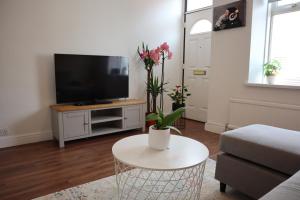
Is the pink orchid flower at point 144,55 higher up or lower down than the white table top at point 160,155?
higher up

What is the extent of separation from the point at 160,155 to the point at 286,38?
2.76m

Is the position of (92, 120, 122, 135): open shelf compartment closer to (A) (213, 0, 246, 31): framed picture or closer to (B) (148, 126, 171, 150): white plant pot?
(B) (148, 126, 171, 150): white plant pot

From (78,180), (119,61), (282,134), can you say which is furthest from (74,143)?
(282,134)

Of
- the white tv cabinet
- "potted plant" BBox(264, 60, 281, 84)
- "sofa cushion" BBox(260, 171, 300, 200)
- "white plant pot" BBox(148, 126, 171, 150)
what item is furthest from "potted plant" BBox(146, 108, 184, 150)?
"potted plant" BBox(264, 60, 281, 84)

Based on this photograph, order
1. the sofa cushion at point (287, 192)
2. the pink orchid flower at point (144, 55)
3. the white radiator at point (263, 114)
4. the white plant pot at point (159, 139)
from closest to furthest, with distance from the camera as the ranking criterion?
the sofa cushion at point (287, 192) < the white plant pot at point (159, 139) < the white radiator at point (263, 114) < the pink orchid flower at point (144, 55)

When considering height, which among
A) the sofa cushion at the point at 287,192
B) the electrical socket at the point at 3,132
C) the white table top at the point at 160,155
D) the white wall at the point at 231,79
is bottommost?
the electrical socket at the point at 3,132

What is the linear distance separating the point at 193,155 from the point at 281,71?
2387 mm

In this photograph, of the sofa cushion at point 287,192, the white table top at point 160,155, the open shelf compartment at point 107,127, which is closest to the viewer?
the sofa cushion at point 287,192

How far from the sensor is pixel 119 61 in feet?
12.1

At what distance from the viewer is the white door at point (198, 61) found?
14.2 ft

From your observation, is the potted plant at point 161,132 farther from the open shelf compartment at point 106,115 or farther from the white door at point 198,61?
the white door at point 198,61

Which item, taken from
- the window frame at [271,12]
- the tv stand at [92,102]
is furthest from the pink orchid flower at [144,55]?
the window frame at [271,12]

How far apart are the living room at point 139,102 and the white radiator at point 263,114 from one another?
0.01 m

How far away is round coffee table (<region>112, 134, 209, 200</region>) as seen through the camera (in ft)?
4.81
